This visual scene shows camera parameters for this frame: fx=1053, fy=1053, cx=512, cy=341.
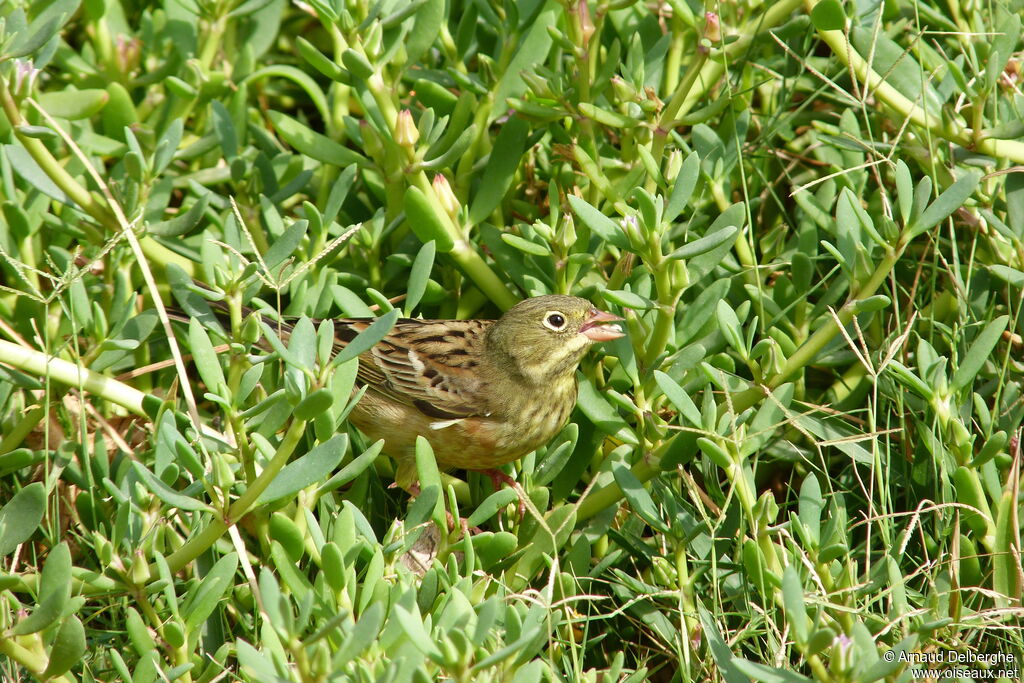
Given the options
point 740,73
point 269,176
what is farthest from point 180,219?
point 740,73

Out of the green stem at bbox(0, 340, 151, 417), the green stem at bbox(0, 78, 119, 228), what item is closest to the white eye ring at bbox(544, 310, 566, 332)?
the green stem at bbox(0, 340, 151, 417)

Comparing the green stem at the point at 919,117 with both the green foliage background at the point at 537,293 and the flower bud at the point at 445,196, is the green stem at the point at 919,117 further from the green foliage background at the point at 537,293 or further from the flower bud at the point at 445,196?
the flower bud at the point at 445,196

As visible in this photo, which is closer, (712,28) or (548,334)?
(712,28)

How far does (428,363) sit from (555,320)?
0.68 m

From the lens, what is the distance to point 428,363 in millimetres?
4281

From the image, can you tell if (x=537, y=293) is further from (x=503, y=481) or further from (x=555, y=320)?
(x=503, y=481)

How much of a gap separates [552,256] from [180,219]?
1327 mm

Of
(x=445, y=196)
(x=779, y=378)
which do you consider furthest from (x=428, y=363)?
(x=779, y=378)

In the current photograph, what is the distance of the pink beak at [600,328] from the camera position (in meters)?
3.62

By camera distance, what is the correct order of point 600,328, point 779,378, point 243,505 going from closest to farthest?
1. point 243,505
2. point 779,378
3. point 600,328

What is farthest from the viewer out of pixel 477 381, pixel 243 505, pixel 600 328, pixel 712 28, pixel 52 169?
pixel 477 381

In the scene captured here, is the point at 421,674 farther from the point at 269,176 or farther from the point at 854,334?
the point at 269,176

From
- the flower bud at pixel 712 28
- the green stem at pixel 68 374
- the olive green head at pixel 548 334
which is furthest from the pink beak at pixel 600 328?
the green stem at pixel 68 374

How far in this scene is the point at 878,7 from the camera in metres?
3.65
